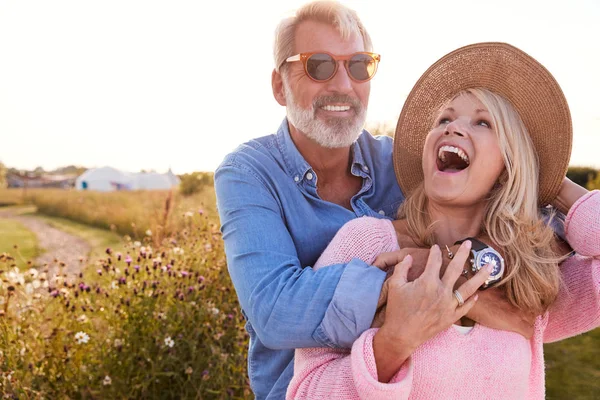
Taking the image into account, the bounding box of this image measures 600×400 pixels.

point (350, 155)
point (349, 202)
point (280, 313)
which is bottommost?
point (280, 313)

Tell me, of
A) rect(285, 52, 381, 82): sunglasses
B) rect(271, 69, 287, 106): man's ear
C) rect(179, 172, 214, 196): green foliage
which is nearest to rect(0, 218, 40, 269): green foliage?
rect(179, 172, 214, 196): green foliage

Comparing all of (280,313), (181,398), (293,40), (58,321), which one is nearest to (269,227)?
(280,313)

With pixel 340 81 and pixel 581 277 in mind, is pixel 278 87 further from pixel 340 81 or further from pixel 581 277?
pixel 581 277

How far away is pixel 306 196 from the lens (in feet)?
8.85

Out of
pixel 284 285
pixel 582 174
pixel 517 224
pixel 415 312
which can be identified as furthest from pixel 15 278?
pixel 582 174

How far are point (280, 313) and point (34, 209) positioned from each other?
1961cm

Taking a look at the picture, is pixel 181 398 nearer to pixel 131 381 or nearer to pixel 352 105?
pixel 131 381

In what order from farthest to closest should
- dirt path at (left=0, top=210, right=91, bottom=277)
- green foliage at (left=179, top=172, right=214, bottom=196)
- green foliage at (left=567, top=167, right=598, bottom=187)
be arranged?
green foliage at (left=179, top=172, right=214, bottom=196) < green foliage at (left=567, top=167, right=598, bottom=187) < dirt path at (left=0, top=210, right=91, bottom=277)

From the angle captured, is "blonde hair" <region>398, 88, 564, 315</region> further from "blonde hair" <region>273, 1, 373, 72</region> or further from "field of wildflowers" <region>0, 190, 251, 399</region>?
"field of wildflowers" <region>0, 190, 251, 399</region>

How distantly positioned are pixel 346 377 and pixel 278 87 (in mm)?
1897

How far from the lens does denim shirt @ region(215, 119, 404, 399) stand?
1898 millimetres

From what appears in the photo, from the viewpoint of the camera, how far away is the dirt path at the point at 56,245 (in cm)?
973

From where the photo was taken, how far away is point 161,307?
3.97 meters

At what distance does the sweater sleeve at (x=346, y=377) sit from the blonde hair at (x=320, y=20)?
169cm
